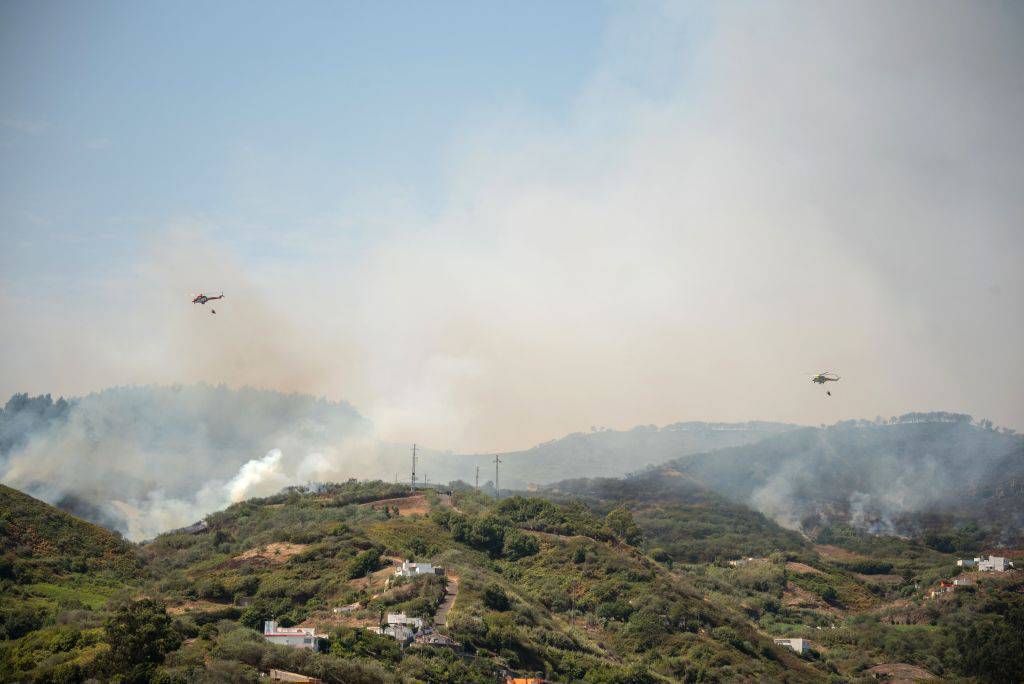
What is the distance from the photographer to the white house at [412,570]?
82.4 metres

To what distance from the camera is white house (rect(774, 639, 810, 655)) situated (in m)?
99.7

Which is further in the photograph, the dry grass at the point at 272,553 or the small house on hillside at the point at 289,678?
the dry grass at the point at 272,553

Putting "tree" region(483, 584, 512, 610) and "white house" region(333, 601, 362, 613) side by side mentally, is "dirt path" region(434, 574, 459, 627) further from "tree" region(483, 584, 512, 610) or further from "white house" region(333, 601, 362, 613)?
"white house" region(333, 601, 362, 613)

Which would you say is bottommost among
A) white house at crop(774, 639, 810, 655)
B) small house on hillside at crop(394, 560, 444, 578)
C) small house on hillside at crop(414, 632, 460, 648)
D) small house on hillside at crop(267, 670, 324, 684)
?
white house at crop(774, 639, 810, 655)

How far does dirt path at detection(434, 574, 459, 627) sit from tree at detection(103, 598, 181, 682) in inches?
810

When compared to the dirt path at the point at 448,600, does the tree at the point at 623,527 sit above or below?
above

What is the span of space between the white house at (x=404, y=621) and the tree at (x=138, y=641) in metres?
16.1

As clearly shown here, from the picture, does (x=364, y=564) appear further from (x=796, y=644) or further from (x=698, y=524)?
(x=698, y=524)

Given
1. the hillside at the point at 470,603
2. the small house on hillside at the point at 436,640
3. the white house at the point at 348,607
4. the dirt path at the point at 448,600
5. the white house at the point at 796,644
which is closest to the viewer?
the hillside at the point at 470,603

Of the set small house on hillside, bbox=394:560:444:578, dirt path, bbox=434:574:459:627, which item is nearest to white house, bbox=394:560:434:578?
small house on hillside, bbox=394:560:444:578

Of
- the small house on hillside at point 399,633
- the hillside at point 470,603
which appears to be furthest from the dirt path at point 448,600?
the small house on hillside at point 399,633

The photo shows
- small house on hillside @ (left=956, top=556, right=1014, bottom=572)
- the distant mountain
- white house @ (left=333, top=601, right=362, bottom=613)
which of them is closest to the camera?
white house @ (left=333, top=601, right=362, bottom=613)

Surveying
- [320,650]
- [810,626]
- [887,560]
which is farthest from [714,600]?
[320,650]

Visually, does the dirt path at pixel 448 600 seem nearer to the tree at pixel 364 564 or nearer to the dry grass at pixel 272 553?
the tree at pixel 364 564
